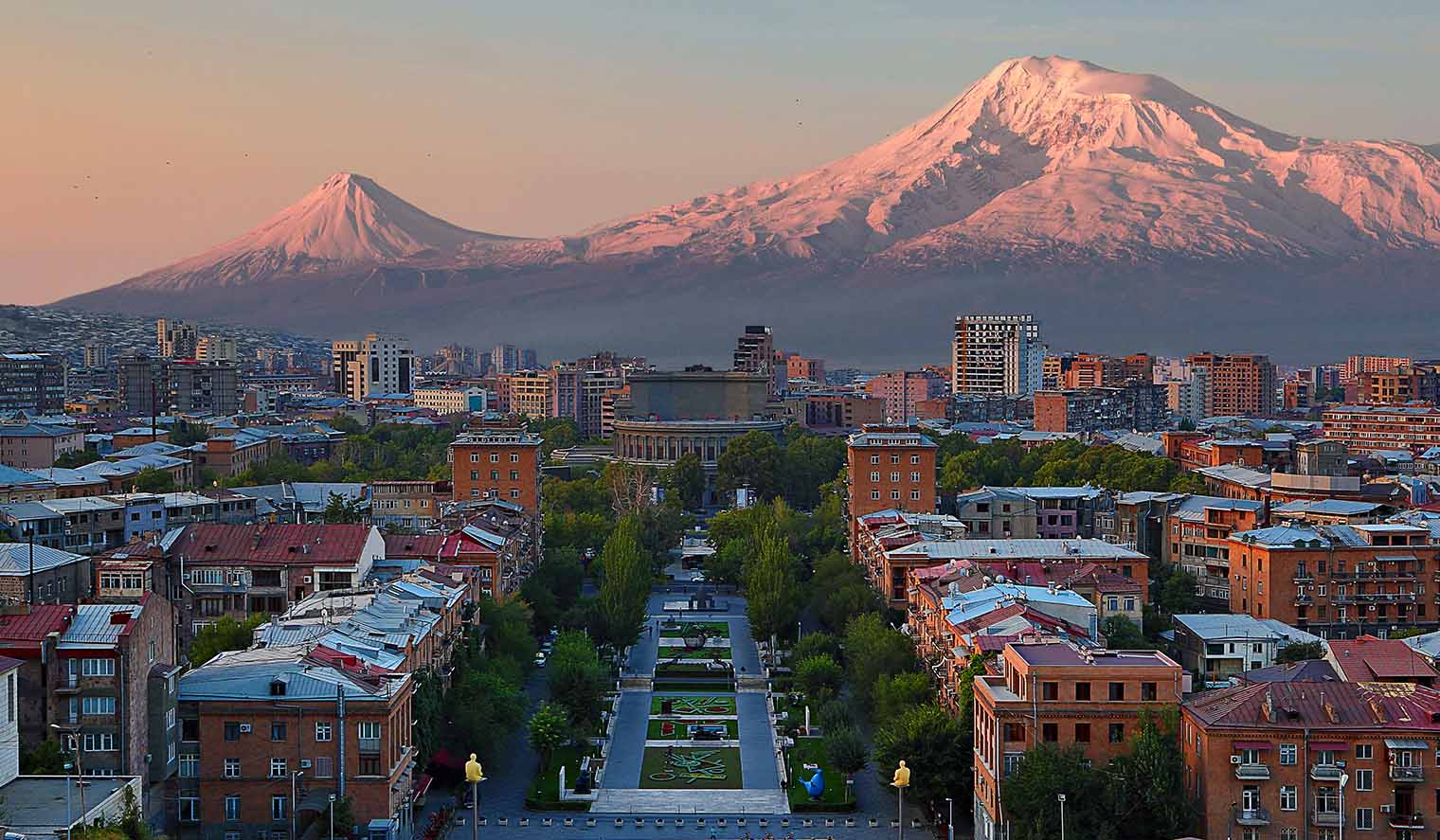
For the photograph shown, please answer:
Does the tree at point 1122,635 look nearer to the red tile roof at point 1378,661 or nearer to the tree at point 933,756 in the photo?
the red tile roof at point 1378,661

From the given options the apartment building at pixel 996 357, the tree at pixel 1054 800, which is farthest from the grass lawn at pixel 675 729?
the apartment building at pixel 996 357

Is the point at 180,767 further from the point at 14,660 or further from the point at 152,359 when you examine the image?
the point at 152,359

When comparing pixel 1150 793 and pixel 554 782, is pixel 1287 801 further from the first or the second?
pixel 554 782

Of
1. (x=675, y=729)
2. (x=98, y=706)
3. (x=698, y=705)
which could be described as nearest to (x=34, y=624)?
(x=98, y=706)

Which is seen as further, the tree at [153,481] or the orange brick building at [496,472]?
the tree at [153,481]

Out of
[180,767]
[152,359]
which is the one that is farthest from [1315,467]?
[152,359]
